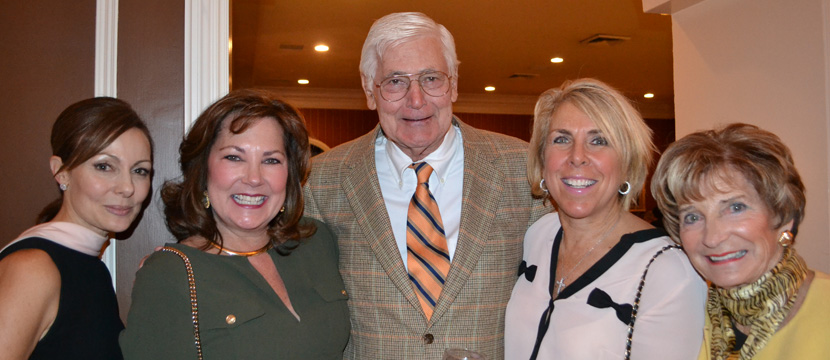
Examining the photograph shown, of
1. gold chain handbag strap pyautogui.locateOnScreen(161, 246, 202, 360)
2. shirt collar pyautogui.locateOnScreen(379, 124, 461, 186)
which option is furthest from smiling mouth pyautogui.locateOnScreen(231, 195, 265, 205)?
shirt collar pyautogui.locateOnScreen(379, 124, 461, 186)

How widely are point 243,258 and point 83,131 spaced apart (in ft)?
2.08

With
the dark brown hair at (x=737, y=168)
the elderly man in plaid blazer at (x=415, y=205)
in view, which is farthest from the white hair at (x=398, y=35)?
the dark brown hair at (x=737, y=168)

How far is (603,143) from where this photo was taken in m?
2.01

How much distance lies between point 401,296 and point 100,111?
1170 mm

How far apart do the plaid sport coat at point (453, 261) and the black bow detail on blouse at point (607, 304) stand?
41cm

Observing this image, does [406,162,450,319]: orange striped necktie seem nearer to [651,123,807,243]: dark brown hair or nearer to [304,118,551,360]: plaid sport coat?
[304,118,551,360]: plaid sport coat

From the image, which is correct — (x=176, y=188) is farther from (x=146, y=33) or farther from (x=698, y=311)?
(x=698, y=311)

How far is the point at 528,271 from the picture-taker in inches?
85.9

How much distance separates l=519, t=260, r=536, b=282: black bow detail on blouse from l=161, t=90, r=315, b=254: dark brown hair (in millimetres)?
851

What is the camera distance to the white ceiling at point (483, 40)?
650cm

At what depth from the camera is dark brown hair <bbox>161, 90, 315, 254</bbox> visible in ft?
6.35

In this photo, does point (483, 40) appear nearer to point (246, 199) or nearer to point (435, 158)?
point (435, 158)

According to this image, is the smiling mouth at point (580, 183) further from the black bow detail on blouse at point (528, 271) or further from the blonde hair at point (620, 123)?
the black bow detail on blouse at point (528, 271)

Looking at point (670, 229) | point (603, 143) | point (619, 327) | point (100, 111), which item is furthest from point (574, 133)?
point (100, 111)
